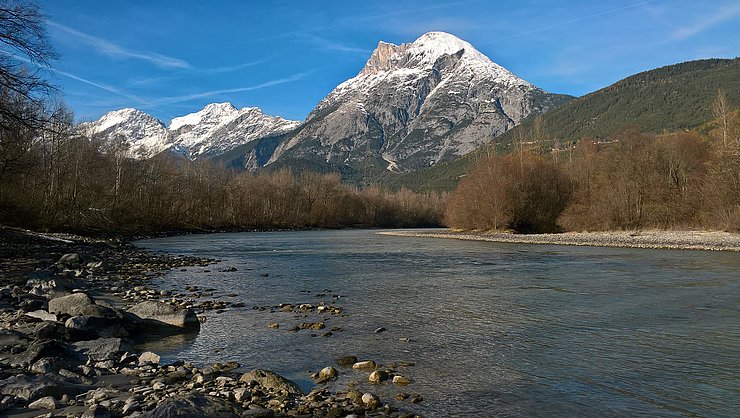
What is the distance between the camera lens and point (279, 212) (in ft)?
379

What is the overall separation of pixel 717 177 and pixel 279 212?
293 feet

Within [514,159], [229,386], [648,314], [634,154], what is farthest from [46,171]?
[634,154]

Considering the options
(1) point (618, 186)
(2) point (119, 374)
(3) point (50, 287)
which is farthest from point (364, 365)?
(1) point (618, 186)

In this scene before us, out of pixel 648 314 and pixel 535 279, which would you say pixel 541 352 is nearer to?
pixel 648 314

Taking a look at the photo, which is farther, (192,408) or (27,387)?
(27,387)

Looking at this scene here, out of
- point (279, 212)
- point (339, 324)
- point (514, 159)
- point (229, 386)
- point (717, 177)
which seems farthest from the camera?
point (279, 212)

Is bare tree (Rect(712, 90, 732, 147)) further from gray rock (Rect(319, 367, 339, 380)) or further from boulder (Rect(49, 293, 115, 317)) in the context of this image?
boulder (Rect(49, 293, 115, 317))

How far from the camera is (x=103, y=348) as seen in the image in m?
9.80

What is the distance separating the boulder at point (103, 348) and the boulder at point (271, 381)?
325cm

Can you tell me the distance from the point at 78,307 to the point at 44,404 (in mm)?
6114

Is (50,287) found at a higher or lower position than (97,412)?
higher

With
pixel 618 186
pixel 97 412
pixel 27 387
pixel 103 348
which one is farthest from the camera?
pixel 618 186

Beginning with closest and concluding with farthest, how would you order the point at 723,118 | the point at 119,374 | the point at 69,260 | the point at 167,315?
the point at 119,374 < the point at 167,315 < the point at 69,260 < the point at 723,118

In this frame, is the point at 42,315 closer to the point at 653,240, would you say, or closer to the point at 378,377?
the point at 378,377
